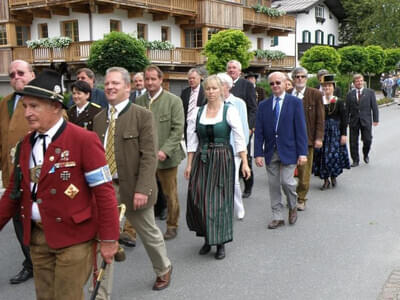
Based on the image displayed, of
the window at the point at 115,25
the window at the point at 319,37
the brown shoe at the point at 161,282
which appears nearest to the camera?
the brown shoe at the point at 161,282

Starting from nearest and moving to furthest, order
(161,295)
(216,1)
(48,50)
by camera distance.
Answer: (161,295) → (48,50) → (216,1)

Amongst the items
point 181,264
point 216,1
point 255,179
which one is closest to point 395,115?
point 216,1

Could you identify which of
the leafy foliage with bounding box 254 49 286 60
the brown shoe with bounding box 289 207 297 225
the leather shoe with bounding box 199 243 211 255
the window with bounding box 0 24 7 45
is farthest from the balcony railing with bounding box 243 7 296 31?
the leather shoe with bounding box 199 243 211 255

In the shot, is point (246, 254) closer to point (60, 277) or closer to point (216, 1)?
point (60, 277)

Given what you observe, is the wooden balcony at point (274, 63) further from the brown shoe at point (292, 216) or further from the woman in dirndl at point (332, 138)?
the brown shoe at point (292, 216)

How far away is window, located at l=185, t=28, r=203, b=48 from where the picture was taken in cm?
3098

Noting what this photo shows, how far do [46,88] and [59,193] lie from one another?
0.60 metres

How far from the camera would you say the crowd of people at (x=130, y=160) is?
111 inches

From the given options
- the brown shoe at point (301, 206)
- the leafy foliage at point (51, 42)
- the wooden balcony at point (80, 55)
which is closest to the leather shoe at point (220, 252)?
the brown shoe at point (301, 206)

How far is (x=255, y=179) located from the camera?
9.41 meters

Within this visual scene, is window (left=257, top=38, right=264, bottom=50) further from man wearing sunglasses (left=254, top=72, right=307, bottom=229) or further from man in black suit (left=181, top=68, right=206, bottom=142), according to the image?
man wearing sunglasses (left=254, top=72, right=307, bottom=229)

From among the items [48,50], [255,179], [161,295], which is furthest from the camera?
[48,50]

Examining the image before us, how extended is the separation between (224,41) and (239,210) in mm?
15953

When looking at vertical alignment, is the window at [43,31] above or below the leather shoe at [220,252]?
above
